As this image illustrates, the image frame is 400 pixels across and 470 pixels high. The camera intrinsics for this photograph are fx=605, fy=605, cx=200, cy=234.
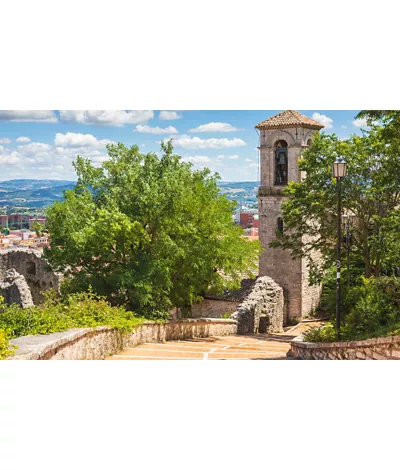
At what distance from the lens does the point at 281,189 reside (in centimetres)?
2695

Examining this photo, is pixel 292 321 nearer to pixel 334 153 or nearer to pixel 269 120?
pixel 269 120

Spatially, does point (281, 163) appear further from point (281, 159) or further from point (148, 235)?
point (148, 235)

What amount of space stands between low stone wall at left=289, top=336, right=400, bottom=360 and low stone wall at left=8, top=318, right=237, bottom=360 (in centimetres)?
315

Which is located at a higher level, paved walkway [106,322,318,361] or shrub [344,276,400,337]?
shrub [344,276,400,337]

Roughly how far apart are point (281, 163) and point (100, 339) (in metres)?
18.8

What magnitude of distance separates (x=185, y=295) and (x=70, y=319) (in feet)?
21.6

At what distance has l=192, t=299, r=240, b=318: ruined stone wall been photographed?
25047 mm

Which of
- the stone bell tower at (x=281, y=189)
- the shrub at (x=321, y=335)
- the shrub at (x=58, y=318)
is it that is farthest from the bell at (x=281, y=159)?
the shrub at (x=321, y=335)

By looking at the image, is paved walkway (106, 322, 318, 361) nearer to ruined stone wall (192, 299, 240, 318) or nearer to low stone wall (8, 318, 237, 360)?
low stone wall (8, 318, 237, 360)

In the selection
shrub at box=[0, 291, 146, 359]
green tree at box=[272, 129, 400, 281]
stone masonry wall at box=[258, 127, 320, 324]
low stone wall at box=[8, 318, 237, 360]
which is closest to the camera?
low stone wall at box=[8, 318, 237, 360]

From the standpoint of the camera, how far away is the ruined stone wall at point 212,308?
25047mm

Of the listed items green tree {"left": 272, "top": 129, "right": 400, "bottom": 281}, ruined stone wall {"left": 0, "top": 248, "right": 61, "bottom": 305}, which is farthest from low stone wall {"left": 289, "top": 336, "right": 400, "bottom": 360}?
ruined stone wall {"left": 0, "top": 248, "right": 61, "bottom": 305}
